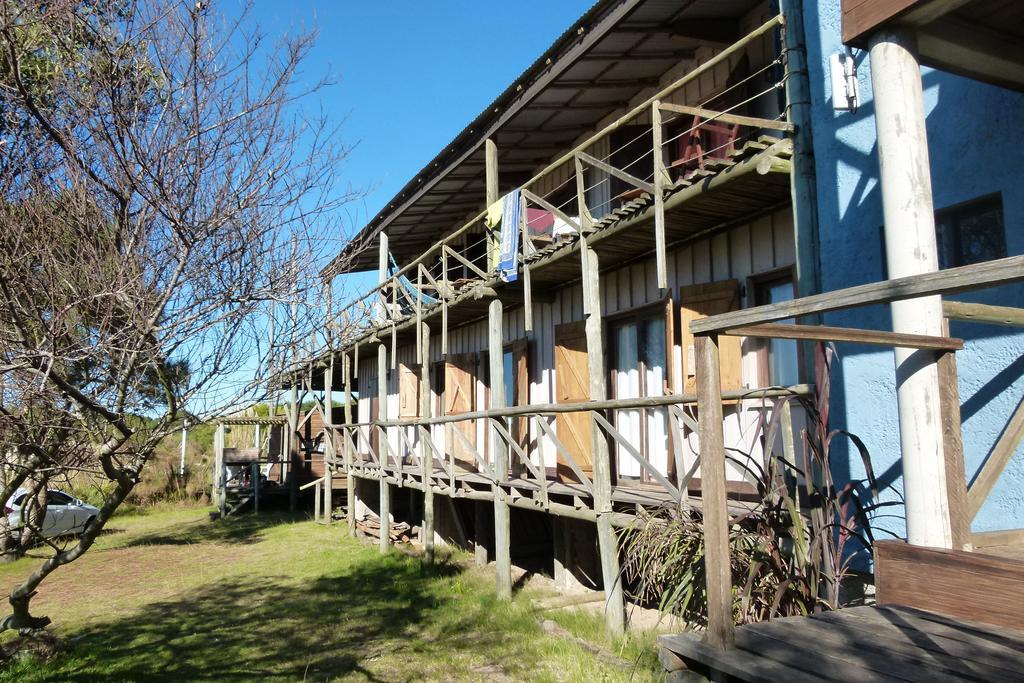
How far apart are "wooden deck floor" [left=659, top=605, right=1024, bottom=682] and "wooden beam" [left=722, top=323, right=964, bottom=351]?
119 cm

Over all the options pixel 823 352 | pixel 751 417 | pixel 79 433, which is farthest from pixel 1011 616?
pixel 79 433

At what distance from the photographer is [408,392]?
1658 cm

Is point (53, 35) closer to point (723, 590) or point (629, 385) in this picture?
point (723, 590)

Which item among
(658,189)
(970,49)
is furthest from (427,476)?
(970,49)

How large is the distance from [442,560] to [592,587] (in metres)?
3.59

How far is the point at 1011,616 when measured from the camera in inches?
114

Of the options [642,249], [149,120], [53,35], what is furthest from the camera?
[642,249]

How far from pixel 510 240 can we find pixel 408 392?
7113 mm

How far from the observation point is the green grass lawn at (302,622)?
7711 mm

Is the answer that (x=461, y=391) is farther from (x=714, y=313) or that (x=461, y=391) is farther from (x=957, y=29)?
(x=957, y=29)

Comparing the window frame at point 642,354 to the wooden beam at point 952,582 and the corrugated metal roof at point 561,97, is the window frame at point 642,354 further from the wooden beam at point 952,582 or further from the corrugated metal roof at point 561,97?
the wooden beam at point 952,582

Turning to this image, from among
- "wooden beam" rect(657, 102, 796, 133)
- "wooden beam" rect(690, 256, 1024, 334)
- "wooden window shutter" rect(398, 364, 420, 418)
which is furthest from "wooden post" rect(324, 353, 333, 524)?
"wooden beam" rect(690, 256, 1024, 334)

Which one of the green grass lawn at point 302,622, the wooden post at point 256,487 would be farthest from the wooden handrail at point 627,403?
the wooden post at point 256,487

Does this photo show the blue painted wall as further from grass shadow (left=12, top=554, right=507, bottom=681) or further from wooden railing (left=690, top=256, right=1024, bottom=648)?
grass shadow (left=12, top=554, right=507, bottom=681)
